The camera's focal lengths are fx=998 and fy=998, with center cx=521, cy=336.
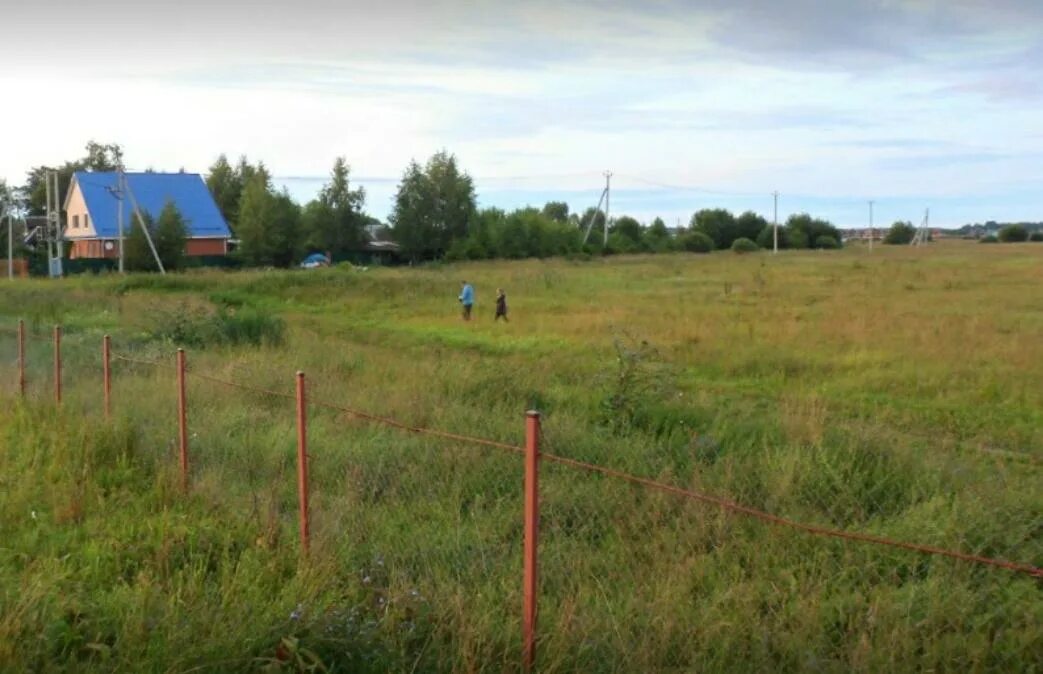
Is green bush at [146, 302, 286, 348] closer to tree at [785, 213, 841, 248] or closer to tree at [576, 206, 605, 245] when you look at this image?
tree at [576, 206, 605, 245]

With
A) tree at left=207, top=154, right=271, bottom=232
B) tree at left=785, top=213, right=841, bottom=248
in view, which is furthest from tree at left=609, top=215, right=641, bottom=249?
tree at left=207, top=154, right=271, bottom=232

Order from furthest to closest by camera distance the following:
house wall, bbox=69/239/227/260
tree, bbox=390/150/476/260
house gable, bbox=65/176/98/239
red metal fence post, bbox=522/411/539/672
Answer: tree, bbox=390/150/476/260, house gable, bbox=65/176/98/239, house wall, bbox=69/239/227/260, red metal fence post, bbox=522/411/539/672

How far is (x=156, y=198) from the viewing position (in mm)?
61906

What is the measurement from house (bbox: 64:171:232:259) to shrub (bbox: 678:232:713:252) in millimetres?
41572

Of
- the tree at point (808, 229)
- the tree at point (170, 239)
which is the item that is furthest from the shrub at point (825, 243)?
the tree at point (170, 239)

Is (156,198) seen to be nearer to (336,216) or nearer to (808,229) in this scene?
(336,216)

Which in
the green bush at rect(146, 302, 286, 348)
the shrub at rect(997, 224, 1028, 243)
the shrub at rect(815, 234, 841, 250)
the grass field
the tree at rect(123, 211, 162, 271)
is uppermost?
the shrub at rect(997, 224, 1028, 243)

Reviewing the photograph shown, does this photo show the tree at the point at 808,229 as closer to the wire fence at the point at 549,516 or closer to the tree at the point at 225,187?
the tree at the point at 225,187

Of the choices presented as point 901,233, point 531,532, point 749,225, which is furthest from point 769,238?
point 531,532

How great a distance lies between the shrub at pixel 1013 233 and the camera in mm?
111438

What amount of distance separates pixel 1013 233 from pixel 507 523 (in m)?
121

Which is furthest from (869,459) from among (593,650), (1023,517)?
(593,650)

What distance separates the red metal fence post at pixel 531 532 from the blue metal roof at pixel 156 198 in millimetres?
57975

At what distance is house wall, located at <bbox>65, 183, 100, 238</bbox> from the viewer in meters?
60.7
